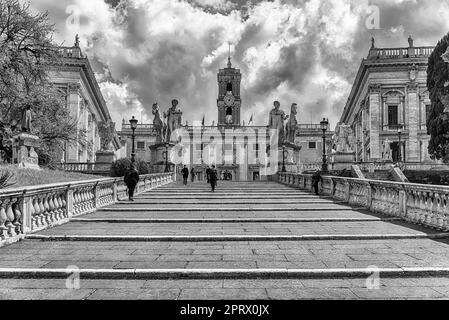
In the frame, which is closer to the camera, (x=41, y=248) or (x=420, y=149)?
(x=41, y=248)

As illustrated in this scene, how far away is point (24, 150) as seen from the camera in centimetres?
2231

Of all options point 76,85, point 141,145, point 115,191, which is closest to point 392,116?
point 76,85

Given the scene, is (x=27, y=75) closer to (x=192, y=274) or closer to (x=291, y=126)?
(x=291, y=126)

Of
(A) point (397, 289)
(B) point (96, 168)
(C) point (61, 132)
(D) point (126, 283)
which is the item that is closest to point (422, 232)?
(A) point (397, 289)

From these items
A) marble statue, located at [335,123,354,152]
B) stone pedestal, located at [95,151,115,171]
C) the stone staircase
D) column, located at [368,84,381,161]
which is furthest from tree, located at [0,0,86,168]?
column, located at [368,84,381,161]

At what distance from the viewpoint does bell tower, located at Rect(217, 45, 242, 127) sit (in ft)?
304

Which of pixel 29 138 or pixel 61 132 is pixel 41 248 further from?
pixel 61 132

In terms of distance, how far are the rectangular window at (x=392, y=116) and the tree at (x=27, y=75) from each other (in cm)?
4057

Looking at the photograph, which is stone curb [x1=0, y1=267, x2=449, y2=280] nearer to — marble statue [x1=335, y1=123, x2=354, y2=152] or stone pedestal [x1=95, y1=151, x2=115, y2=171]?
marble statue [x1=335, y1=123, x2=354, y2=152]

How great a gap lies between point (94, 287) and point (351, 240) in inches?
203

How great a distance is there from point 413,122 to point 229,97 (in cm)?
4754

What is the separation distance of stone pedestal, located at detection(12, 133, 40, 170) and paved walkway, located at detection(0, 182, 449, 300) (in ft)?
43.9

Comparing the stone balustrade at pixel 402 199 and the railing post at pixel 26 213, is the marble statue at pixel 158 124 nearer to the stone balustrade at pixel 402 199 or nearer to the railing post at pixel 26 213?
the stone balustrade at pixel 402 199

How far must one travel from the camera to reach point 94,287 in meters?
5.09
